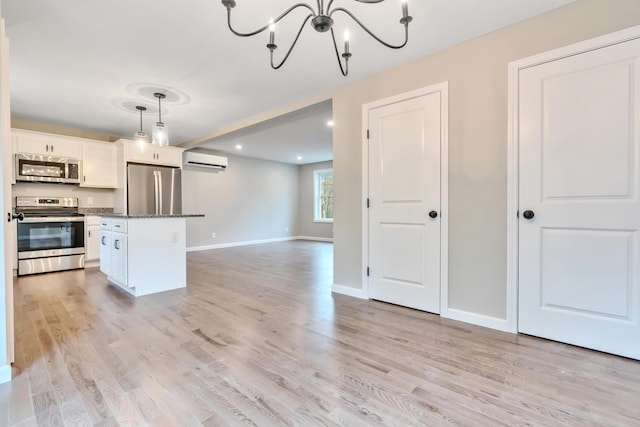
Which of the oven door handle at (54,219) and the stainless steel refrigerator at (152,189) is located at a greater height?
the stainless steel refrigerator at (152,189)

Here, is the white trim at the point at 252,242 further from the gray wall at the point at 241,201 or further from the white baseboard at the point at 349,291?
Result: the white baseboard at the point at 349,291

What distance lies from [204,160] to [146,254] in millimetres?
3840

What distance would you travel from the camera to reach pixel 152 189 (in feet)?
18.1

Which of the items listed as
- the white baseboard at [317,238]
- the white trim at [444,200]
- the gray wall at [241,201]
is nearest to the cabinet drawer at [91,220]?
the gray wall at [241,201]

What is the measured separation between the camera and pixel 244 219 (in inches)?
315

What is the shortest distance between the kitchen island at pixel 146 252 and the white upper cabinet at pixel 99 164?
172 cm

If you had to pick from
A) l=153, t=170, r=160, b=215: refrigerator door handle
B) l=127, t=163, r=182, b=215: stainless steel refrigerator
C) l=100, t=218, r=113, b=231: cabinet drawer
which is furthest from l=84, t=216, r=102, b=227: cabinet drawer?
l=100, t=218, r=113, b=231: cabinet drawer

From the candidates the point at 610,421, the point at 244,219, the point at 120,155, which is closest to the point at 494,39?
the point at 610,421

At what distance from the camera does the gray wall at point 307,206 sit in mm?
8992

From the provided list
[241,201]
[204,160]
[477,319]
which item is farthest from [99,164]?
[477,319]

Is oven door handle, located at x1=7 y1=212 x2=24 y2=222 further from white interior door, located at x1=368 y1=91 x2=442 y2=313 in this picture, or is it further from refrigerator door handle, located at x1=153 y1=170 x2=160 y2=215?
refrigerator door handle, located at x1=153 y1=170 x2=160 y2=215

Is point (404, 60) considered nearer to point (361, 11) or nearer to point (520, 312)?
point (361, 11)

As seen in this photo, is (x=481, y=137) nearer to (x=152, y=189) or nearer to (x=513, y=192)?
(x=513, y=192)

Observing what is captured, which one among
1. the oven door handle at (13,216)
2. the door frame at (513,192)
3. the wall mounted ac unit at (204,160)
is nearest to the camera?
the oven door handle at (13,216)
